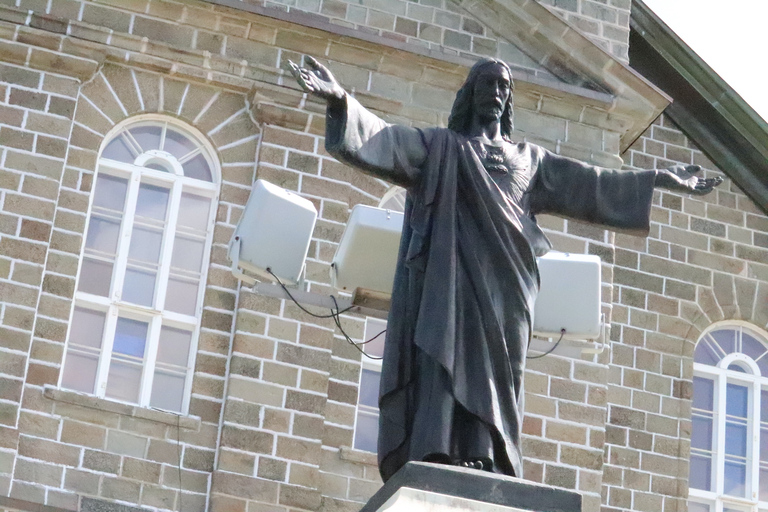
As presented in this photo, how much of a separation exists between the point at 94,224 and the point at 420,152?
648 cm

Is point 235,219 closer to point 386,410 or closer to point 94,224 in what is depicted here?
point 94,224

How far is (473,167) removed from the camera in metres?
7.01

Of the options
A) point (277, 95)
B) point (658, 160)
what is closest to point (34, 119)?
point (277, 95)

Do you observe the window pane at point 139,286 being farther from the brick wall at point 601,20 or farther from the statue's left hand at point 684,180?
the statue's left hand at point 684,180

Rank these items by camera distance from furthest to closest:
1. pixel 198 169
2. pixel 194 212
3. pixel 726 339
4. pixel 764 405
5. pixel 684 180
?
pixel 726 339 → pixel 764 405 → pixel 198 169 → pixel 194 212 → pixel 684 180

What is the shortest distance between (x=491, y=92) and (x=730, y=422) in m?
7.57

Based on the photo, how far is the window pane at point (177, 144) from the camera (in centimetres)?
1346

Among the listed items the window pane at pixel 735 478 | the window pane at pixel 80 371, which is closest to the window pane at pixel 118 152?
the window pane at pixel 80 371

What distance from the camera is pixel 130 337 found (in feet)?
42.0

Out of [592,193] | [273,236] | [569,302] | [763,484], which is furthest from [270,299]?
[592,193]

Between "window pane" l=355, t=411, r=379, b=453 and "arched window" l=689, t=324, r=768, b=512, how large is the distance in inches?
104

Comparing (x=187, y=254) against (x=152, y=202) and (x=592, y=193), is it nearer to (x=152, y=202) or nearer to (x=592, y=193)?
(x=152, y=202)

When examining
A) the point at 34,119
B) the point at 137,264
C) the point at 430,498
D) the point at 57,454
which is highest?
the point at 34,119

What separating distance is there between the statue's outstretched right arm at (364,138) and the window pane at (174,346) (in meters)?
6.00
